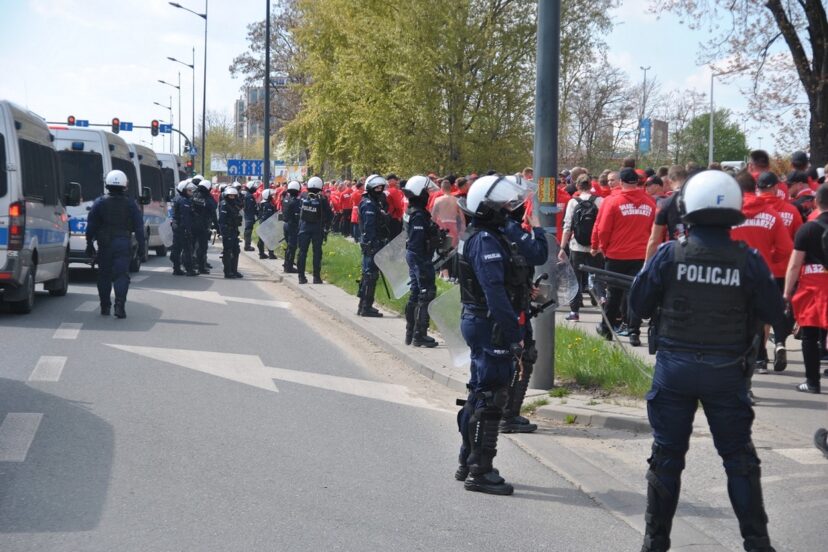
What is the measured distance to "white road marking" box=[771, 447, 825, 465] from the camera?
729 cm

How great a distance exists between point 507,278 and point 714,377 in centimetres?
182

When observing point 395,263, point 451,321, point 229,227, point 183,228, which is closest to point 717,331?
point 451,321

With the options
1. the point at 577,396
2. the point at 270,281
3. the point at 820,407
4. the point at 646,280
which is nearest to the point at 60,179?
the point at 270,281

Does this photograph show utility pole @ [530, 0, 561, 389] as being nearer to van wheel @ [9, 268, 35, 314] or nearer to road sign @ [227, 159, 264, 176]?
van wheel @ [9, 268, 35, 314]

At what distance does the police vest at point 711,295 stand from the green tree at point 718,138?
6080 centimetres

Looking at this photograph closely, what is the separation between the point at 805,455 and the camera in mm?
7445

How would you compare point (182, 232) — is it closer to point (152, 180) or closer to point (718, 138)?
point (152, 180)

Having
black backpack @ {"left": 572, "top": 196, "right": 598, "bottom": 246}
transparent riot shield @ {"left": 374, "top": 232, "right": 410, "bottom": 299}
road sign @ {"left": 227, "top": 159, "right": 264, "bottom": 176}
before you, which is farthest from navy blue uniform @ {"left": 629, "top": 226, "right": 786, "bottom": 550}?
road sign @ {"left": 227, "top": 159, "right": 264, "bottom": 176}

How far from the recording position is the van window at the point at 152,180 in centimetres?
2727

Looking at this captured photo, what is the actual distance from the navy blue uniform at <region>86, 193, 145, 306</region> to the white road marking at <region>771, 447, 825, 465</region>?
9.42m

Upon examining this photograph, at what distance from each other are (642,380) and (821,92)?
48.5 ft

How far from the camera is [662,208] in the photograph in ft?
30.8

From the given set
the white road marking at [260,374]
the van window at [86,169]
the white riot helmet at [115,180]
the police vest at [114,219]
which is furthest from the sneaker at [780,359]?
the van window at [86,169]

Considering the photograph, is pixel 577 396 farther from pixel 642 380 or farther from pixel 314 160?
pixel 314 160
